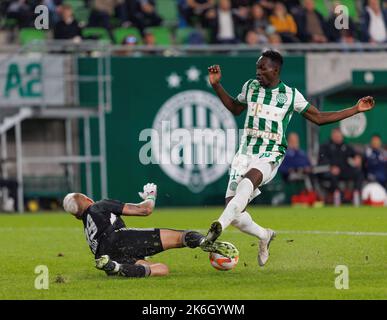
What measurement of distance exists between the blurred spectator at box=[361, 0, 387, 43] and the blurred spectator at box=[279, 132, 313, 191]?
3276mm

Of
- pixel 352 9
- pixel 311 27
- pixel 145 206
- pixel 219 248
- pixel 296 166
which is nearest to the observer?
pixel 219 248

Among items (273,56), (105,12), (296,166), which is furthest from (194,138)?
(273,56)

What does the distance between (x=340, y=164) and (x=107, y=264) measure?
16414 mm

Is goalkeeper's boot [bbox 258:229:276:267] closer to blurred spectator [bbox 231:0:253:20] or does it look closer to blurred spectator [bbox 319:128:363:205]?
blurred spectator [bbox 319:128:363:205]

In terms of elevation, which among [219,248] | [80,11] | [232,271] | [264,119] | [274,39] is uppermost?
[80,11]

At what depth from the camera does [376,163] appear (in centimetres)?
2806

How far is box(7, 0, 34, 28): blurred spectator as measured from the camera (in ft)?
90.2

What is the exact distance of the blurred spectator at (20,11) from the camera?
2748cm

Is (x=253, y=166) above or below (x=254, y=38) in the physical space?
below

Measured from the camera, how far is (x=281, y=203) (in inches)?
1128

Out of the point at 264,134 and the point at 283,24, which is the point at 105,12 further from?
the point at 264,134

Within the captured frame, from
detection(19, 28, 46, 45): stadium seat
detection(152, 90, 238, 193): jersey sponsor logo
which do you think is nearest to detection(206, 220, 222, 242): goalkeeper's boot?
detection(152, 90, 238, 193): jersey sponsor logo

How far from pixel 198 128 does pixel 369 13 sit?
495 centimetres

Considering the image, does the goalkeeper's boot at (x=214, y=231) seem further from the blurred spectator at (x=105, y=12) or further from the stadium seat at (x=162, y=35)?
the stadium seat at (x=162, y=35)
